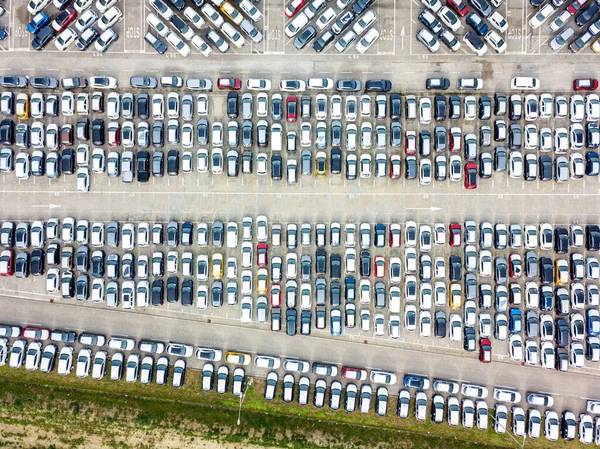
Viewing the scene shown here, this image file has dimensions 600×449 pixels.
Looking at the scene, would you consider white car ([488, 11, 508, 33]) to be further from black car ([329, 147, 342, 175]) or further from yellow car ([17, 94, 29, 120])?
yellow car ([17, 94, 29, 120])

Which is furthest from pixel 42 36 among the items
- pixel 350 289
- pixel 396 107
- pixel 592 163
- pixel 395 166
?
pixel 592 163

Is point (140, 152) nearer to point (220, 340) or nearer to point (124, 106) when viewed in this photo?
point (124, 106)

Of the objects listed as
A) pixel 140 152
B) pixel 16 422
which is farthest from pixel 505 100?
pixel 16 422

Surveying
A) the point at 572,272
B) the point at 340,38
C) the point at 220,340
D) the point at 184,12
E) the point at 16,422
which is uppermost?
the point at 184,12

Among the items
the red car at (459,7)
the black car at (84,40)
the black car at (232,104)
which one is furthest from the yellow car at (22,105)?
the red car at (459,7)

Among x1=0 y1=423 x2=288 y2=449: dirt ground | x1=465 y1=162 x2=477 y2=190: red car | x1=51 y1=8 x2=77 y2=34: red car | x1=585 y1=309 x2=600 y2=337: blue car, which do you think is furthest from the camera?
x1=0 y1=423 x2=288 y2=449: dirt ground

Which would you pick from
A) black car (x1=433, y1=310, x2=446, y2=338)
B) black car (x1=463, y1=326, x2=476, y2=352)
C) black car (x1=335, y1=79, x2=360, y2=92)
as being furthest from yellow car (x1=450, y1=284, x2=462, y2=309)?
black car (x1=335, y1=79, x2=360, y2=92)
